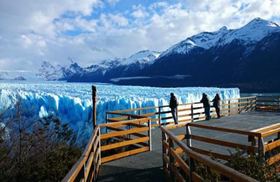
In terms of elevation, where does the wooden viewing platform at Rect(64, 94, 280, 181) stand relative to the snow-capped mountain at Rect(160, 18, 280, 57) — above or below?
below

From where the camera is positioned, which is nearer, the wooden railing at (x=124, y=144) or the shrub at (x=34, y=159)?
the shrub at (x=34, y=159)

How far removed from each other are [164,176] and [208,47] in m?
176

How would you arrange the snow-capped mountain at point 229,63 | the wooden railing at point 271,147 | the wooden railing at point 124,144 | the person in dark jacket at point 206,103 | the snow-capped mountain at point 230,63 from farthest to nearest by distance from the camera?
1. the snow-capped mountain at point 229,63
2. the snow-capped mountain at point 230,63
3. the person in dark jacket at point 206,103
4. the wooden railing at point 124,144
5. the wooden railing at point 271,147

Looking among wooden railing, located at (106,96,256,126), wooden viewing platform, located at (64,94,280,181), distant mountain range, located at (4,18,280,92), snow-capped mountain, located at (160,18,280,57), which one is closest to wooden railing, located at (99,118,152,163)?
wooden viewing platform, located at (64,94,280,181)

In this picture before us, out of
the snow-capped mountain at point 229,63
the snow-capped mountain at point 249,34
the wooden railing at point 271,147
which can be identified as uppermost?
the snow-capped mountain at point 249,34

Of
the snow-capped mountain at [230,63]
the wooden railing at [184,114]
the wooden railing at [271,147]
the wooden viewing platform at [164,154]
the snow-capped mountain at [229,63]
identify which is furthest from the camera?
the snow-capped mountain at [229,63]

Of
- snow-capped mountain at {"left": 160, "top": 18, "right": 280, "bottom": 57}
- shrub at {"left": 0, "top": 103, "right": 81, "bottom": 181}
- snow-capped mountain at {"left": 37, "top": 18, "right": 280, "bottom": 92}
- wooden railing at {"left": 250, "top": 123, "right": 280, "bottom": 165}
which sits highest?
snow-capped mountain at {"left": 160, "top": 18, "right": 280, "bottom": 57}

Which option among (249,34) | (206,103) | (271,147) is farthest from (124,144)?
(249,34)

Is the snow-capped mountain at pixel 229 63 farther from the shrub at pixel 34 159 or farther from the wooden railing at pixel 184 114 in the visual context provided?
the shrub at pixel 34 159

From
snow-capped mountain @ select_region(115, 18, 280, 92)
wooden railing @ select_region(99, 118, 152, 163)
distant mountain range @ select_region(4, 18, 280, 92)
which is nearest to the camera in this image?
wooden railing @ select_region(99, 118, 152, 163)

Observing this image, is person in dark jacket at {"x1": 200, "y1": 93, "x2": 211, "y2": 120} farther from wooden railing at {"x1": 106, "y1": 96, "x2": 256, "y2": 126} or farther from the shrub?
the shrub

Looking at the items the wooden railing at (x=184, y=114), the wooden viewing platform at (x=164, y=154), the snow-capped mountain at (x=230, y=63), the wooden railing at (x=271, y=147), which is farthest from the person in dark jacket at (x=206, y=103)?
the snow-capped mountain at (x=230, y=63)

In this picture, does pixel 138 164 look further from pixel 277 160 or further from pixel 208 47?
pixel 208 47

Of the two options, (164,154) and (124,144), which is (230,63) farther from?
(164,154)
